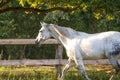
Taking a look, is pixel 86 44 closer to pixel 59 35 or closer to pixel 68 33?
pixel 68 33

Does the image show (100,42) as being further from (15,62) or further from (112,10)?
(15,62)

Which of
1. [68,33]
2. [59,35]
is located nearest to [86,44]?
[68,33]

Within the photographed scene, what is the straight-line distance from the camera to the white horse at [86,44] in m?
9.27

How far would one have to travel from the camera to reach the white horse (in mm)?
9266

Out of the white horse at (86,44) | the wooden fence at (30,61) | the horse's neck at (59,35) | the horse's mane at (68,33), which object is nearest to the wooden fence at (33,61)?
the wooden fence at (30,61)

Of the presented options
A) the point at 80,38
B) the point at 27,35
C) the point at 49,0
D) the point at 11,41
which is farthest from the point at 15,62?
the point at 27,35

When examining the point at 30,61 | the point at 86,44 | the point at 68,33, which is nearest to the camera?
the point at 86,44

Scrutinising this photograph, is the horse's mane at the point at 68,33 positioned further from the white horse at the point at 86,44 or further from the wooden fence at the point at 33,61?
the wooden fence at the point at 33,61

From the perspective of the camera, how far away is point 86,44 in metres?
9.58

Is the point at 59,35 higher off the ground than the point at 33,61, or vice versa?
the point at 59,35

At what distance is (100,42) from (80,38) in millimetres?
678

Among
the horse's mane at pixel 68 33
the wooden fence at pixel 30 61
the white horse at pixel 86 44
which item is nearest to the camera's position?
the white horse at pixel 86 44

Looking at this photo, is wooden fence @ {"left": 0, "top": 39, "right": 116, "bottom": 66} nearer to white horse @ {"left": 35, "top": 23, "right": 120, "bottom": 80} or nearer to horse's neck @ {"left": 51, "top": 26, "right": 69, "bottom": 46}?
white horse @ {"left": 35, "top": 23, "right": 120, "bottom": 80}

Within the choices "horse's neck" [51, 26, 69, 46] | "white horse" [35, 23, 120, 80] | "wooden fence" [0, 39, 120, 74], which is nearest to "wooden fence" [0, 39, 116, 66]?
"wooden fence" [0, 39, 120, 74]
